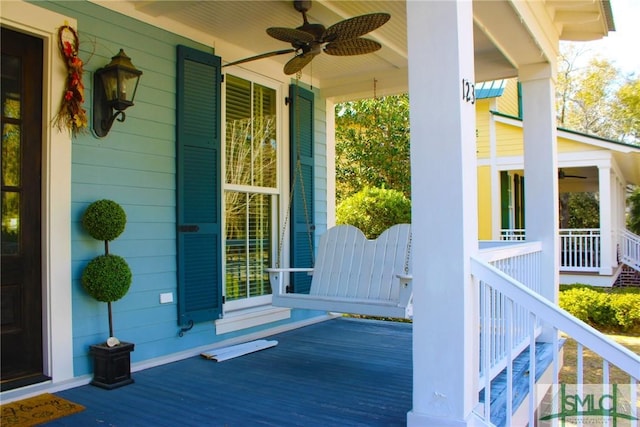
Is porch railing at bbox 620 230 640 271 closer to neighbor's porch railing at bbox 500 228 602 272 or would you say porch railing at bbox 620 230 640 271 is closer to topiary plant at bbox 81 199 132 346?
neighbor's porch railing at bbox 500 228 602 272

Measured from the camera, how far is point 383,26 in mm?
4293

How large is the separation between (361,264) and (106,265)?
6.07 ft

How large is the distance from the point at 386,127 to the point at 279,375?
8.53m

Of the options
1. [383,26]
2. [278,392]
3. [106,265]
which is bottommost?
[278,392]

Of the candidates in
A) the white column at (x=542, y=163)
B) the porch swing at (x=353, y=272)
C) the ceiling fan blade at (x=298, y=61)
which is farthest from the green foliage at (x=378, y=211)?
the ceiling fan blade at (x=298, y=61)


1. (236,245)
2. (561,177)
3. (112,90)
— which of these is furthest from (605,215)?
(112,90)

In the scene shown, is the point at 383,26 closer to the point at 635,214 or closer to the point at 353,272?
the point at 353,272

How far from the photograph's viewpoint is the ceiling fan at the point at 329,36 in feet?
10.6

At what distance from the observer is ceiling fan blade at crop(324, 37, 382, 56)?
356cm

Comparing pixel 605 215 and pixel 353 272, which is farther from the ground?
pixel 605 215

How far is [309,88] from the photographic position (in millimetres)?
5711

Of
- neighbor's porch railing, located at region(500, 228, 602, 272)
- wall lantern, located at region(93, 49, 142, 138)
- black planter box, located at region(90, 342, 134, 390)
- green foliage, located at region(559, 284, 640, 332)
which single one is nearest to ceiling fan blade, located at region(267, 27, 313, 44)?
wall lantern, located at region(93, 49, 142, 138)

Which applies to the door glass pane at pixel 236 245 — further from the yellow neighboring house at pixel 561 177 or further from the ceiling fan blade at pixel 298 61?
the yellow neighboring house at pixel 561 177

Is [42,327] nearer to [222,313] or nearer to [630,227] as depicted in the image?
[222,313]
